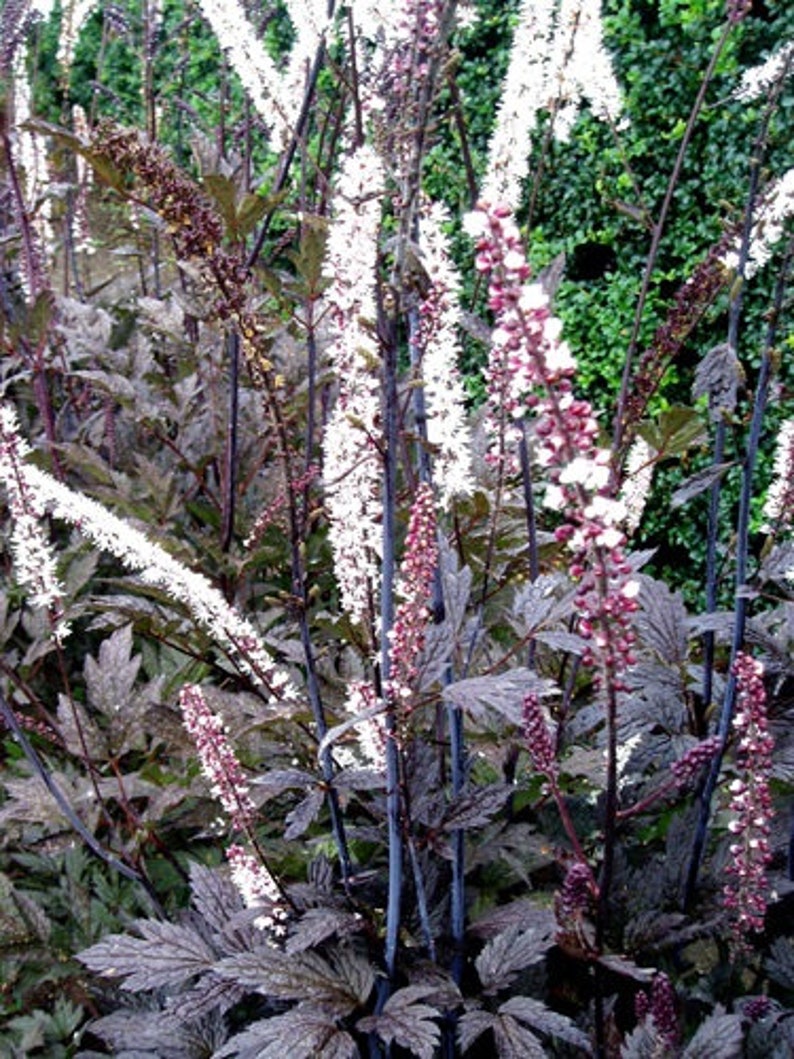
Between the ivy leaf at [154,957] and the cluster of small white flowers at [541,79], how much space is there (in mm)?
1432

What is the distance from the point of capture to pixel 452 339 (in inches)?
70.0

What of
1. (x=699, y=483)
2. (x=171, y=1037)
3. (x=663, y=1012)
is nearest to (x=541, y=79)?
(x=699, y=483)

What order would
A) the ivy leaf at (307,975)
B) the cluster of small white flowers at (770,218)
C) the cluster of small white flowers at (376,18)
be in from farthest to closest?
1. the cluster of small white flowers at (376,18)
2. the cluster of small white flowers at (770,218)
3. the ivy leaf at (307,975)

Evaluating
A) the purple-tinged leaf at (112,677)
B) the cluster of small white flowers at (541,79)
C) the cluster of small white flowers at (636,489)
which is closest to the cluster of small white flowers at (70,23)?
the cluster of small white flowers at (541,79)

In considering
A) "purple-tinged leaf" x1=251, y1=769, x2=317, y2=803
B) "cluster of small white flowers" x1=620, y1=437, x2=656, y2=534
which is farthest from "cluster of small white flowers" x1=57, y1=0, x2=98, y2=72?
"purple-tinged leaf" x1=251, y1=769, x2=317, y2=803

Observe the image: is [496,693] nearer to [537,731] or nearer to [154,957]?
[537,731]

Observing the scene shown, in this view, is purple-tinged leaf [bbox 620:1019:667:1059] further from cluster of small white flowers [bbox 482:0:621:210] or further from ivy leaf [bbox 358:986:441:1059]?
cluster of small white flowers [bbox 482:0:621:210]

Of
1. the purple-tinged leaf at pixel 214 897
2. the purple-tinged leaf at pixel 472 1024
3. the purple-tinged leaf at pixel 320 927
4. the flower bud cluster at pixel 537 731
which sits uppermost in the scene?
the flower bud cluster at pixel 537 731

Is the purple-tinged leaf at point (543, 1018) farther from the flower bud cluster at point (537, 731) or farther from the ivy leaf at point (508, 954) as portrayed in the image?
the flower bud cluster at point (537, 731)

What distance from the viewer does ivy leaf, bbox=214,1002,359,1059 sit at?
1.63 meters

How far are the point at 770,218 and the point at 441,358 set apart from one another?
66 centimetres

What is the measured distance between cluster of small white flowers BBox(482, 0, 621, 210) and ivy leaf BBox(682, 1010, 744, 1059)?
1.43 meters

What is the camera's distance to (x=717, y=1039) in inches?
67.0

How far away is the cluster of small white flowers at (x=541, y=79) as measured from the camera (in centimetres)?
212
